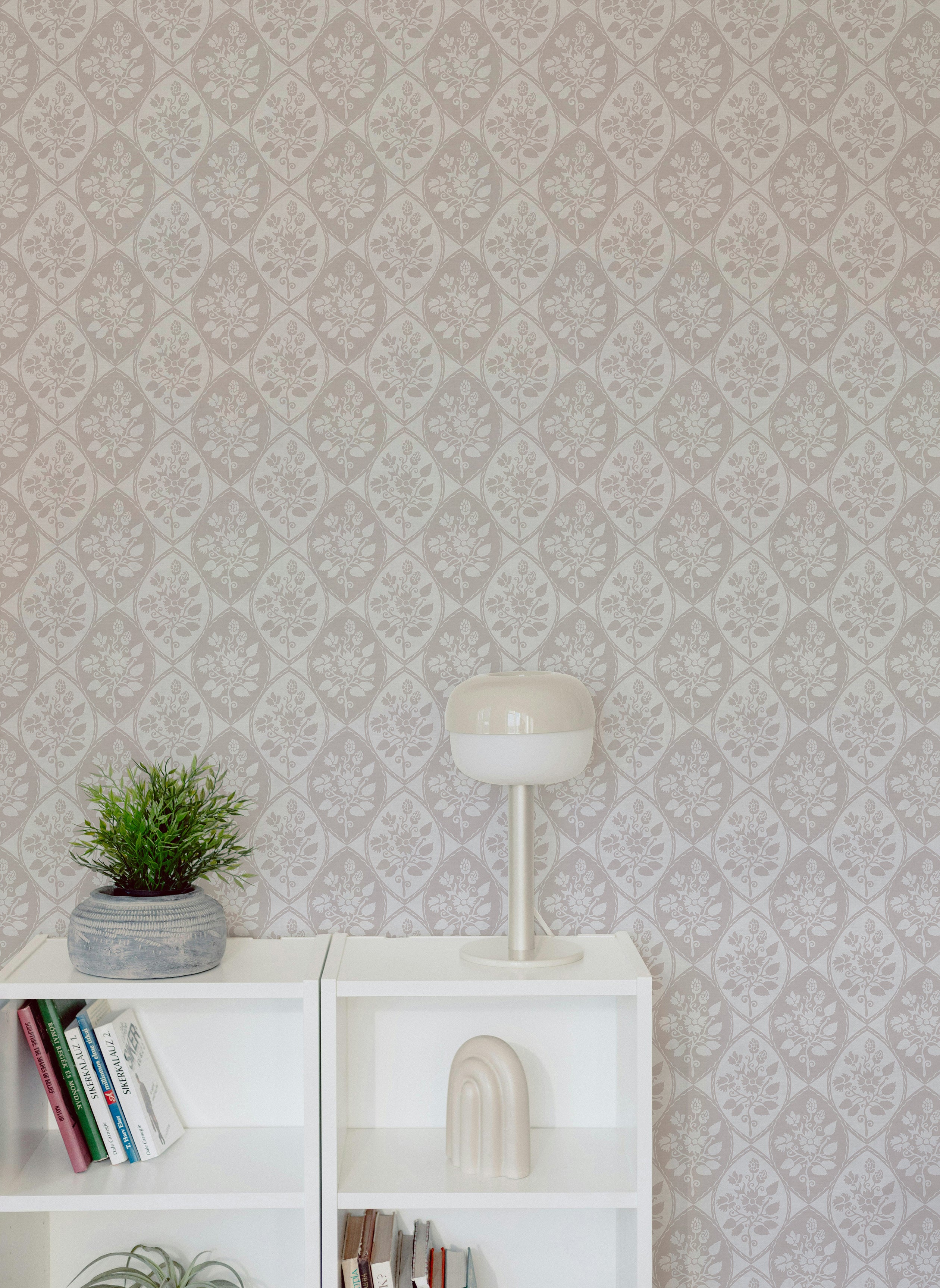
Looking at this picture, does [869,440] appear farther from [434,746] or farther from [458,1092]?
[458,1092]

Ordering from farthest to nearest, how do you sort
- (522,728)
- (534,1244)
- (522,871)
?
(534,1244), (522,871), (522,728)

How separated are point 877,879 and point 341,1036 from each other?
0.85 m

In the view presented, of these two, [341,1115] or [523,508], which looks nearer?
[341,1115]

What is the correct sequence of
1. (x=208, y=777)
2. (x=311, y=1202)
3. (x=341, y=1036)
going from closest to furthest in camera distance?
(x=311, y=1202) → (x=341, y=1036) → (x=208, y=777)

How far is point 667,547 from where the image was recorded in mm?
1614

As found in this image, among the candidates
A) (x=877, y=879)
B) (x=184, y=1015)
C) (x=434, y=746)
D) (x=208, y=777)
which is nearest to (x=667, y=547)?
(x=434, y=746)

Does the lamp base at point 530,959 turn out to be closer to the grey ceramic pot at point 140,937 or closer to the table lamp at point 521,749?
the table lamp at point 521,749

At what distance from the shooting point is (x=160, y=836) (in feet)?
4.56

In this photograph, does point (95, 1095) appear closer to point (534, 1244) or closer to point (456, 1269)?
point (456, 1269)

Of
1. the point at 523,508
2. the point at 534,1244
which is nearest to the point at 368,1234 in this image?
the point at 534,1244

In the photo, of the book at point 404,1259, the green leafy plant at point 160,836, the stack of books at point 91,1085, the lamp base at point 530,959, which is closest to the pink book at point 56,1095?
the stack of books at point 91,1085

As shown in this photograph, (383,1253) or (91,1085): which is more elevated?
(91,1085)

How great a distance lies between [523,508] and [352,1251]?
3.57ft

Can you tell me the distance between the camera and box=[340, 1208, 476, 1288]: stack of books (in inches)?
55.0
